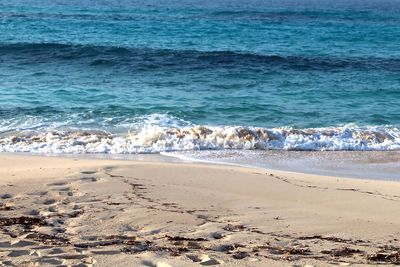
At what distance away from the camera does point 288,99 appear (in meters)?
12.2

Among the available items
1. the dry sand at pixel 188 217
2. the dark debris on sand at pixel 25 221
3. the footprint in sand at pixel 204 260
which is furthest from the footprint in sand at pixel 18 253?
the footprint in sand at pixel 204 260

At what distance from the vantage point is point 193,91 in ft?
42.2

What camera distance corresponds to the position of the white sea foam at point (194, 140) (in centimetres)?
814

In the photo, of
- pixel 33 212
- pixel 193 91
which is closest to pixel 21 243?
pixel 33 212

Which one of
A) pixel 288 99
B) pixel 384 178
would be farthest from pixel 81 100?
pixel 384 178

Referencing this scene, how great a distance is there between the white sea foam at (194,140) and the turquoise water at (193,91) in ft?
0.07

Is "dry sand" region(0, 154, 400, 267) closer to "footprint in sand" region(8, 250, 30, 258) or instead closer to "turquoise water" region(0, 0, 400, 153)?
"footprint in sand" region(8, 250, 30, 258)

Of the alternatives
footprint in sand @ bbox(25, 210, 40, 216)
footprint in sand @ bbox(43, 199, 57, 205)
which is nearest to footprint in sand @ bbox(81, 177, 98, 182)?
footprint in sand @ bbox(43, 199, 57, 205)

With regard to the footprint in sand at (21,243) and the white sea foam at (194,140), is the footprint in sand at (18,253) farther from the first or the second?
the white sea foam at (194,140)

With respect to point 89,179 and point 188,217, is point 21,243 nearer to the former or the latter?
point 188,217

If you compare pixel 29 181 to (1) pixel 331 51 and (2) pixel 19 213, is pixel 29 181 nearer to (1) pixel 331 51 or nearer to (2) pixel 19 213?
(2) pixel 19 213

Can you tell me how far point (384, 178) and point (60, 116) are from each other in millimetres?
6659

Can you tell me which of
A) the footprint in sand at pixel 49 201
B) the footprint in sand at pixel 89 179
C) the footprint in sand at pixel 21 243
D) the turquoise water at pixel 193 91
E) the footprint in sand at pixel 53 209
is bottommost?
the footprint in sand at pixel 21 243

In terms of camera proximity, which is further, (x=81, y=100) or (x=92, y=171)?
(x=81, y=100)
